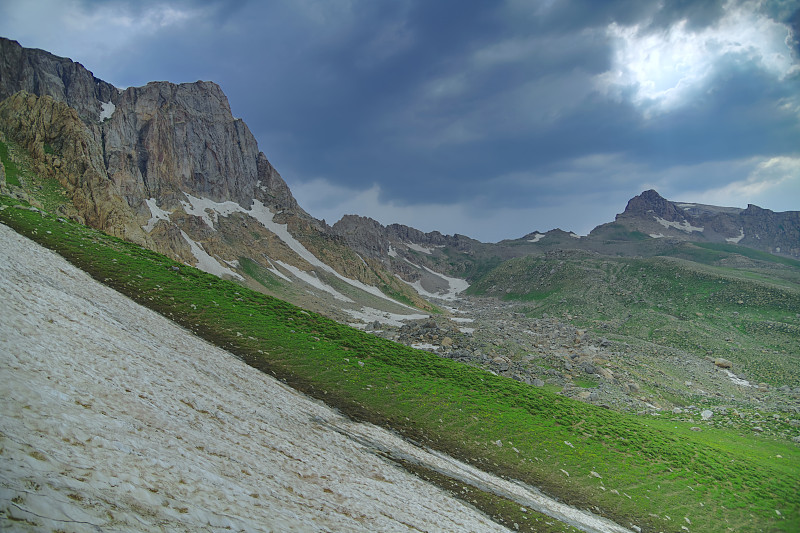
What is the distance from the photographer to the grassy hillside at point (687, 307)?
7956 centimetres

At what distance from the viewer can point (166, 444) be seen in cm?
932

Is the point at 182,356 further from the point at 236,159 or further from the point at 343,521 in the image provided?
the point at 236,159

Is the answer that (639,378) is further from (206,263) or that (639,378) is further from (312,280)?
(206,263)

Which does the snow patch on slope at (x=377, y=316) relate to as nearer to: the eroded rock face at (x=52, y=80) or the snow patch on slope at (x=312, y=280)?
the snow patch on slope at (x=312, y=280)

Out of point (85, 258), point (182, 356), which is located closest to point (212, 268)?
point (85, 258)

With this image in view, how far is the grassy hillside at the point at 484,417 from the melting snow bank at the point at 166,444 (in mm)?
2593

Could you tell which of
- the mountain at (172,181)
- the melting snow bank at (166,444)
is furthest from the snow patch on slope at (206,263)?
the melting snow bank at (166,444)

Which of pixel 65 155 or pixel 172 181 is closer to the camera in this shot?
pixel 65 155

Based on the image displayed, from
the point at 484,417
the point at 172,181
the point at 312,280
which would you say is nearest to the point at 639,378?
the point at 484,417

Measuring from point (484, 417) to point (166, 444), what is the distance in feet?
70.9

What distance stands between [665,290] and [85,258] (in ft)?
539

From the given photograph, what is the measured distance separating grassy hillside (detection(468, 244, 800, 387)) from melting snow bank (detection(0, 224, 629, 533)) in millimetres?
82230

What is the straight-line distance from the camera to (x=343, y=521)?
996 centimetres

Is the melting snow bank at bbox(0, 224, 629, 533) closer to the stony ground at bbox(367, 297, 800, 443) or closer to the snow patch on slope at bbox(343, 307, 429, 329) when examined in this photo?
the stony ground at bbox(367, 297, 800, 443)
